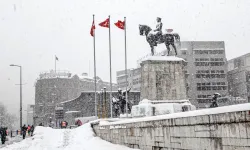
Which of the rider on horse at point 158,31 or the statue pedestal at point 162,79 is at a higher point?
the rider on horse at point 158,31

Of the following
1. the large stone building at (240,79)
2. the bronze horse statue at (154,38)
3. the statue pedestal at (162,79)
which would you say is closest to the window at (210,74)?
the large stone building at (240,79)

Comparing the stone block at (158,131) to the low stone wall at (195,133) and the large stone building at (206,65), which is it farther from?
the large stone building at (206,65)

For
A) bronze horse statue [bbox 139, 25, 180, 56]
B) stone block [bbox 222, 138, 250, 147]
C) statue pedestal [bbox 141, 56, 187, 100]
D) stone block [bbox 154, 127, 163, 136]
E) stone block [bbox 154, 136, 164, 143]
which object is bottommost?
stone block [bbox 154, 136, 164, 143]

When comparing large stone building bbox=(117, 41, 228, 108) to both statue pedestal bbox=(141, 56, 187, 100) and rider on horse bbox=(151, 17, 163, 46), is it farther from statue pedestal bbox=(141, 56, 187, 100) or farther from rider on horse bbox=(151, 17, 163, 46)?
statue pedestal bbox=(141, 56, 187, 100)

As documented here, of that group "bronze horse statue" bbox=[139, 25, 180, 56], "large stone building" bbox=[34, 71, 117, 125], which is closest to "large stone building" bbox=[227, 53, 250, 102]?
"large stone building" bbox=[34, 71, 117, 125]

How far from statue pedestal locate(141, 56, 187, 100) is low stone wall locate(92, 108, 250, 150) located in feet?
41.0

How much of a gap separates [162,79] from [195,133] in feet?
58.6

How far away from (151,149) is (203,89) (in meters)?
74.1

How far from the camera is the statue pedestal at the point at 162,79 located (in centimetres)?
2459

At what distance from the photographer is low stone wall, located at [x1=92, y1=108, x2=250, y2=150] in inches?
222

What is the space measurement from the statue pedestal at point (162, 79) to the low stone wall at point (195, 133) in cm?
1250

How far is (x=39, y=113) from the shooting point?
320 feet

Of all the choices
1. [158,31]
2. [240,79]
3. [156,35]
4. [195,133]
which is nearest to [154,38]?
[156,35]

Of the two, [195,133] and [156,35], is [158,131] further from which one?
[156,35]
